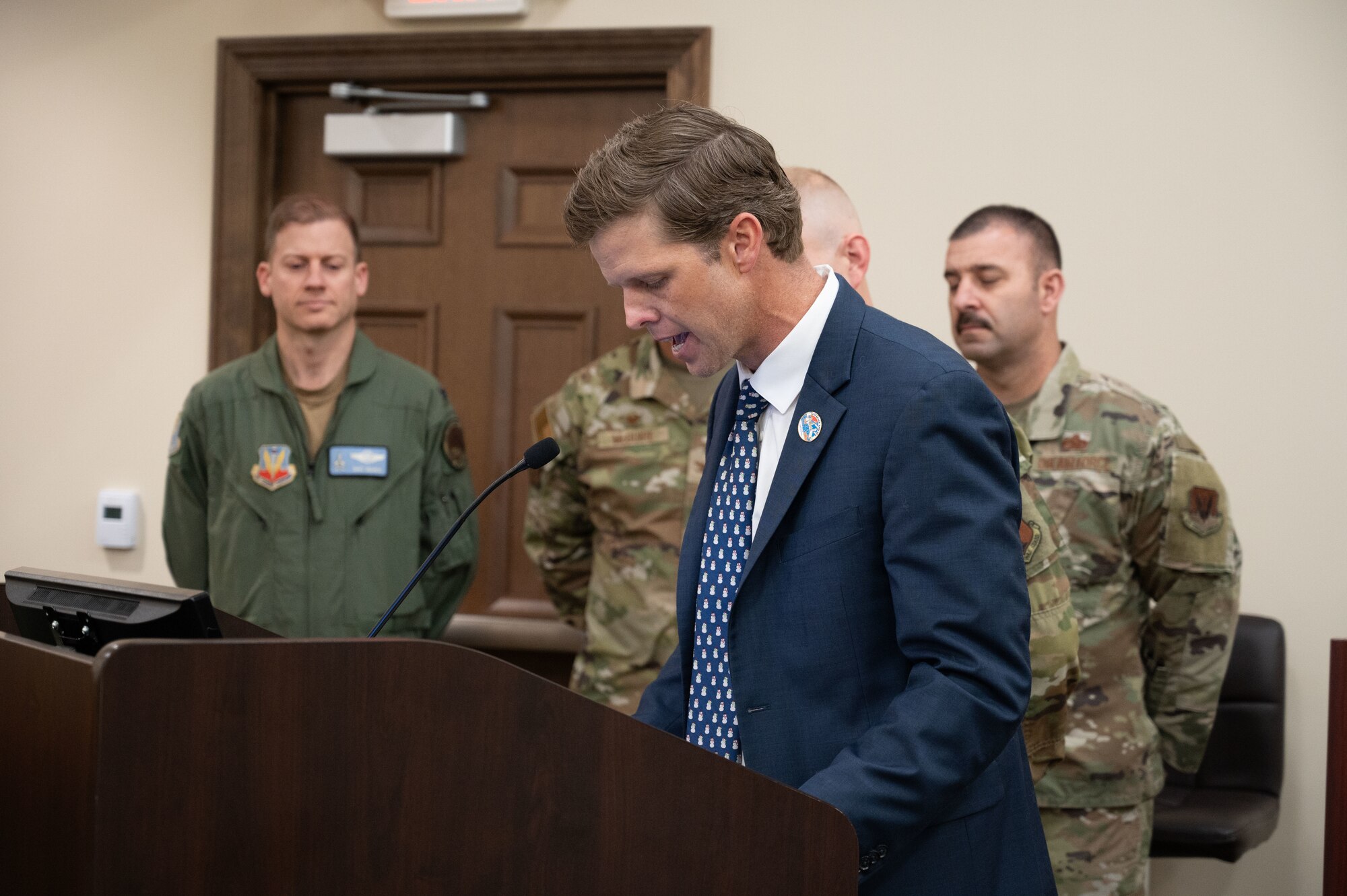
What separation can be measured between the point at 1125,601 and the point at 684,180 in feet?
5.36

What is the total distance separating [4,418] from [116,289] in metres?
0.53

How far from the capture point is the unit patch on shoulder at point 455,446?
114 inches

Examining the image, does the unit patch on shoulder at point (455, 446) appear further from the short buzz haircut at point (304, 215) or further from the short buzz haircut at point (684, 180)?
the short buzz haircut at point (684, 180)

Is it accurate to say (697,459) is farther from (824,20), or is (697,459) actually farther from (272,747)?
(272,747)

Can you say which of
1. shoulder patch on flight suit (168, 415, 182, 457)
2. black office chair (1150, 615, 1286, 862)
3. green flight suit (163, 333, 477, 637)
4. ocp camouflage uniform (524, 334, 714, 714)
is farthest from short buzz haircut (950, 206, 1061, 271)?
shoulder patch on flight suit (168, 415, 182, 457)

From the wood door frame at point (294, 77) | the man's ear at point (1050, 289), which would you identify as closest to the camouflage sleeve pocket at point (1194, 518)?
the man's ear at point (1050, 289)

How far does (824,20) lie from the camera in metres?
3.33

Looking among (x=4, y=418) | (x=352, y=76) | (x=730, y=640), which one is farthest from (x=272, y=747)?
(x=4, y=418)

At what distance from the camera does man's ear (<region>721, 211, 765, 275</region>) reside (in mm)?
1252

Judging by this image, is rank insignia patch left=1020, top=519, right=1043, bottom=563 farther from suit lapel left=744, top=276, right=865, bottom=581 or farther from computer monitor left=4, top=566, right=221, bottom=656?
computer monitor left=4, top=566, right=221, bottom=656

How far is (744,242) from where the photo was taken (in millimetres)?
1268

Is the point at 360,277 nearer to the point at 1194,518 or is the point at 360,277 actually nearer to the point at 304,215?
the point at 304,215

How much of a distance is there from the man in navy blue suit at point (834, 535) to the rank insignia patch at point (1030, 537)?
1.22ft

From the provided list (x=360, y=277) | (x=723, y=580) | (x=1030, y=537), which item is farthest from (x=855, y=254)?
(x=360, y=277)
